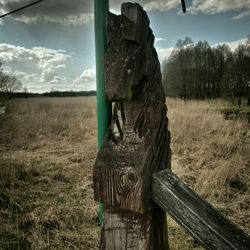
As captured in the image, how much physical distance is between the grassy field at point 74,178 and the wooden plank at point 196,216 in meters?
1.75

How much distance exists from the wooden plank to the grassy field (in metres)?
1.75

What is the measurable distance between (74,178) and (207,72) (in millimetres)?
23526

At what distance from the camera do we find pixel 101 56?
42.5 inches

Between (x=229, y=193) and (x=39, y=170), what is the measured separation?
2.85 metres

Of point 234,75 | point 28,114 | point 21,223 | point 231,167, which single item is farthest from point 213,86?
point 21,223

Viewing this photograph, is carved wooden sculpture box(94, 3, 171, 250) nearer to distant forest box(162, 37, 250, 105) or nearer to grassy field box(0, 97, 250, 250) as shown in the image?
grassy field box(0, 97, 250, 250)

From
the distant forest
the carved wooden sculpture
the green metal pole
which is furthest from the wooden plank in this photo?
the distant forest

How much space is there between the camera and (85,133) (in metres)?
8.07

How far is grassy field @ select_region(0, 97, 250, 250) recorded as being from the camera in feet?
8.63

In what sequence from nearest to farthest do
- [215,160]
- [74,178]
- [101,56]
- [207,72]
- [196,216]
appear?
[196,216], [101,56], [74,178], [215,160], [207,72]

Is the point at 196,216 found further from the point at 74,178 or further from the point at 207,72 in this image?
the point at 207,72

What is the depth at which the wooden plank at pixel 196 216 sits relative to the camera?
2.23 feet

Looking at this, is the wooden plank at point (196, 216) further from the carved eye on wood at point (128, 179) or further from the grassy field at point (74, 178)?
the grassy field at point (74, 178)

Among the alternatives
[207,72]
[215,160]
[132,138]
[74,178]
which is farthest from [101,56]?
[207,72]
